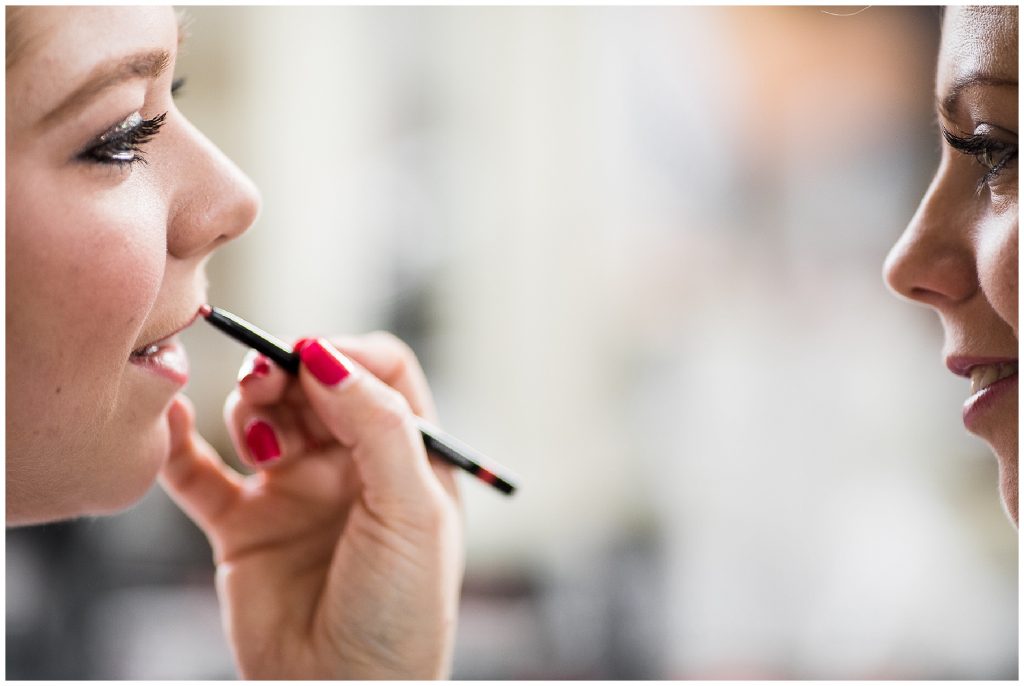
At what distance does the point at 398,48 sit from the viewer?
3.69 ft

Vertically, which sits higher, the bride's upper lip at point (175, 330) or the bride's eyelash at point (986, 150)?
the bride's eyelash at point (986, 150)

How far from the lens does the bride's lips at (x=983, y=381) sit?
436mm

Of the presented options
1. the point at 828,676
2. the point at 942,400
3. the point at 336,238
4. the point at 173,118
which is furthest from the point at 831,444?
the point at 173,118

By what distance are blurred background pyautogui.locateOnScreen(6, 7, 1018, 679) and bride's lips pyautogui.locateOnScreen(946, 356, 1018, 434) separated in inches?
17.3

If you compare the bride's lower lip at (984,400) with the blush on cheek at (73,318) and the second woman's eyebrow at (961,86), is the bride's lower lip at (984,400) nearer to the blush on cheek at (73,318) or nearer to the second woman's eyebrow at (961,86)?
the second woman's eyebrow at (961,86)

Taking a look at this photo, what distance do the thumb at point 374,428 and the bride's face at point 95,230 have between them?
72 mm

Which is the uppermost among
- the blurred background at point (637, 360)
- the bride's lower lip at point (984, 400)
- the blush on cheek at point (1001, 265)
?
the blush on cheek at point (1001, 265)

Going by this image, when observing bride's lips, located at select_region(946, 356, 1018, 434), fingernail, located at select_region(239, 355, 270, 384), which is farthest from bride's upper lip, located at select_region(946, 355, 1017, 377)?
fingernail, located at select_region(239, 355, 270, 384)

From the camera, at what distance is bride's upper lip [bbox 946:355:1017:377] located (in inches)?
17.2

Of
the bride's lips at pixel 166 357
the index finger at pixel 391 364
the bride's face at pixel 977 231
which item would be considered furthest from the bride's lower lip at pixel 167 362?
the bride's face at pixel 977 231

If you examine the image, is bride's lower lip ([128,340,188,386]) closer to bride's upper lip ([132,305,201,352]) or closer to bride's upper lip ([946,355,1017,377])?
bride's upper lip ([132,305,201,352])

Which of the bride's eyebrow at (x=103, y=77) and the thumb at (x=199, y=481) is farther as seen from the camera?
the thumb at (x=199, y=481)

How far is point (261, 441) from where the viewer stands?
0.55 m

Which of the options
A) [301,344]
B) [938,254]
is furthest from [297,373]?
[938,254]
